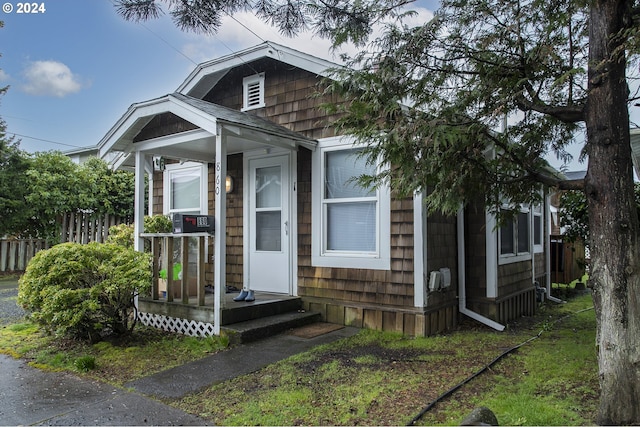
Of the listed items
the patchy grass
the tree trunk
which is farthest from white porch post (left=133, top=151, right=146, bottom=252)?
the tree trunk

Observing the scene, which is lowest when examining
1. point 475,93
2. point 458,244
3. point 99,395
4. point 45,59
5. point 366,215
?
point 99,395

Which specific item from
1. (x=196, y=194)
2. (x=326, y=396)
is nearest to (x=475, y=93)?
(x=326, y=396)

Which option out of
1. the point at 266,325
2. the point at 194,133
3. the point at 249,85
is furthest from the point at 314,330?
the point at 249,85

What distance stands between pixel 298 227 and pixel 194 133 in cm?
192

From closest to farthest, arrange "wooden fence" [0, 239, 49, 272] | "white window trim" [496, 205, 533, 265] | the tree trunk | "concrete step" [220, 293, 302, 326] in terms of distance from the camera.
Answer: the tree trunk → "concrete step" [220, 293, 302, 326] → "white window trim" [496, 205, 533, 265] → "wooden fence" [0, 239, 49, 272]

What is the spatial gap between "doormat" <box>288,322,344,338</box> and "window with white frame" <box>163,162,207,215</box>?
2912mm

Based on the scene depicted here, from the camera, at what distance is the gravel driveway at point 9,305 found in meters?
6.37

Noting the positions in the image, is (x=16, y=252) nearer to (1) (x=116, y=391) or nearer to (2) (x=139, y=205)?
(2) (x=139, y=205)

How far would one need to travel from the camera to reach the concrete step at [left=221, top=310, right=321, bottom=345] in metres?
4.76

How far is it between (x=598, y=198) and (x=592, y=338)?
3.03 m

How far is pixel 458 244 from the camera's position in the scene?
19.7 ft

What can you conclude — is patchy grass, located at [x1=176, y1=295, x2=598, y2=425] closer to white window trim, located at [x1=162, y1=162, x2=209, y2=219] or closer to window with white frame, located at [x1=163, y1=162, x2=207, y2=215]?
white window trim, located at [x1=162, y1=162, x2=209, y2=219]

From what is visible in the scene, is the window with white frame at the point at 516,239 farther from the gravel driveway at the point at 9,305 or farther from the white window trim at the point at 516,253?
the gravel driveway at the point at 9,305

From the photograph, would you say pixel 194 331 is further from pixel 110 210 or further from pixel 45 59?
pixel 45 59
